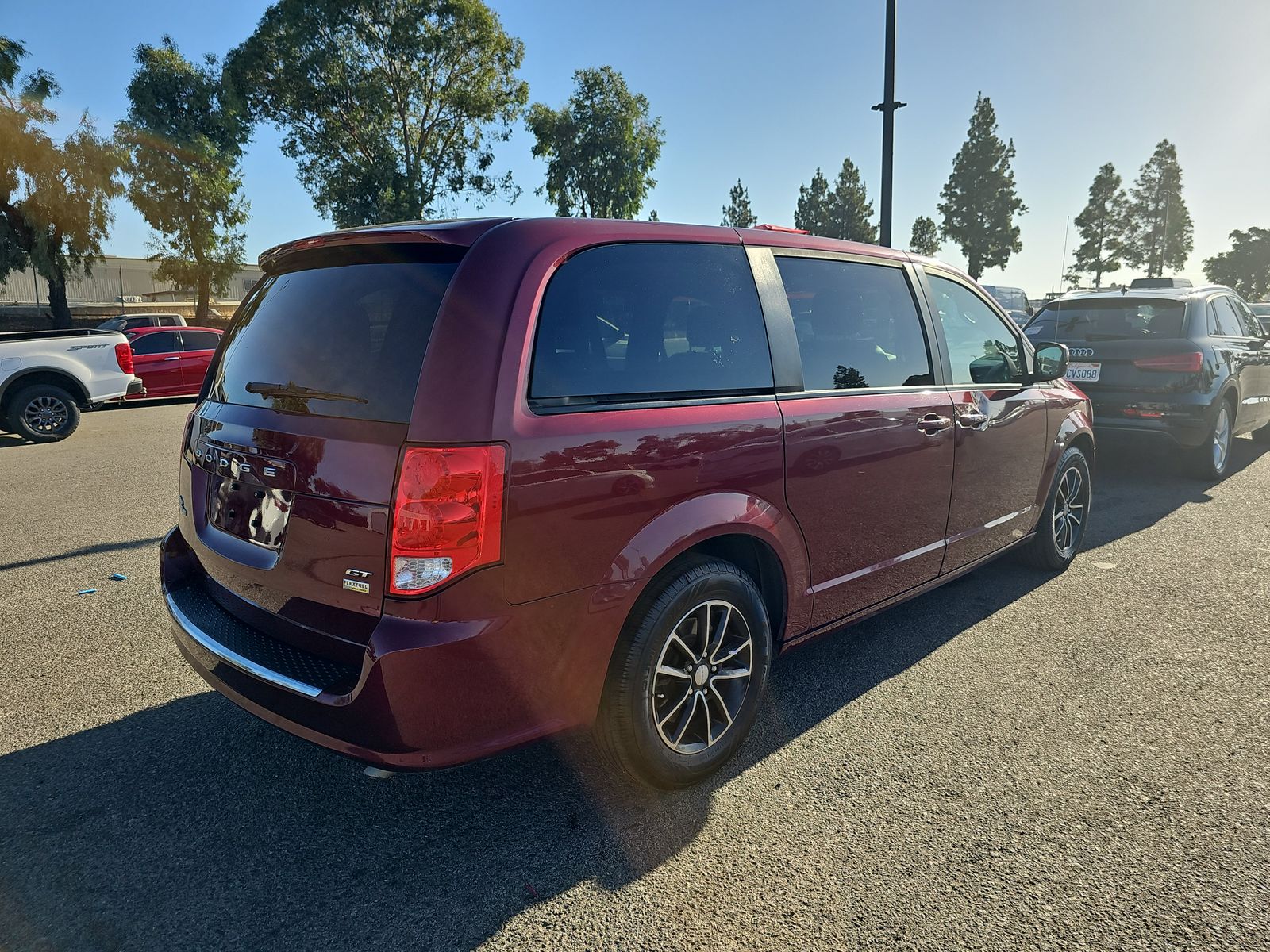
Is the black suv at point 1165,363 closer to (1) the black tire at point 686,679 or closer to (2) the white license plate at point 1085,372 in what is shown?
(2) the white license plate at point 1085,372

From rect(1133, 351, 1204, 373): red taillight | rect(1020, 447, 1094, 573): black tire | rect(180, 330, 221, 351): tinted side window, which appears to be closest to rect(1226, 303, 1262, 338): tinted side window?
rect(1133, 351, 1204, 373): red taillight

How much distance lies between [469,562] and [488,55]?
31.3 meters

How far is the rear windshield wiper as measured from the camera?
2.25 meters

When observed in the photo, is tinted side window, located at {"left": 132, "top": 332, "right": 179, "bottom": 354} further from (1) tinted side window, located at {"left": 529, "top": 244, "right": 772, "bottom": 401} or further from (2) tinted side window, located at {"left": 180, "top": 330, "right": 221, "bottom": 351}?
(1) tinted side window, located at {"left": 529, "top": 244, "right": 772, "bottom": 401}

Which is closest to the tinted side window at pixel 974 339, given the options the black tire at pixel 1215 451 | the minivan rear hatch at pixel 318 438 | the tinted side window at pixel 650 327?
the tinted side window at pixel 650 327

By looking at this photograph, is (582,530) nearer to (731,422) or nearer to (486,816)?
(731,422)

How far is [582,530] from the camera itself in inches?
87.9

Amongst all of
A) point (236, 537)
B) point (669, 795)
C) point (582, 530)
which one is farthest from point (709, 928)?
point (236, 537)

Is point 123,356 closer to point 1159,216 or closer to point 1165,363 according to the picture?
point 1165,363

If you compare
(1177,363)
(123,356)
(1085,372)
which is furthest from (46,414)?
(1177,363)

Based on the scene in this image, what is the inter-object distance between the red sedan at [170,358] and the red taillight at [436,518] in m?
15.3

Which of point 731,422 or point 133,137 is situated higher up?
point 133,137

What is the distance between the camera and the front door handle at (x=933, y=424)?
3447mm

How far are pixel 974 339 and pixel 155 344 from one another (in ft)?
51.1
